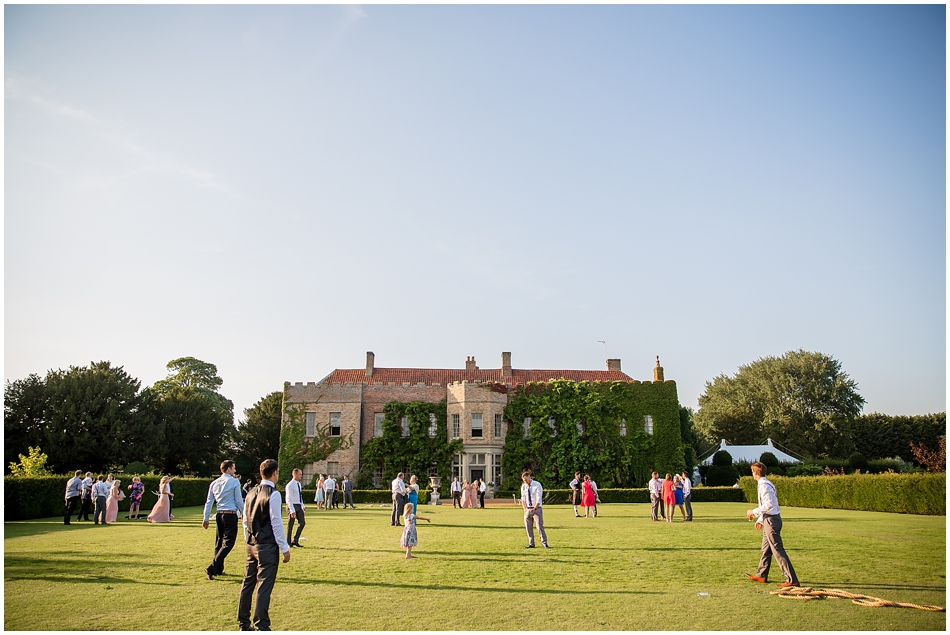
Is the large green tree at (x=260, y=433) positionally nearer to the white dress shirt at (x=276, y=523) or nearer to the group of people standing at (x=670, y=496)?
A: the group of people standing at (x=670, y=496)

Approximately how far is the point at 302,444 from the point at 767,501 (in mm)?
41483

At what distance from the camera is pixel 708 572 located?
34.9 feet

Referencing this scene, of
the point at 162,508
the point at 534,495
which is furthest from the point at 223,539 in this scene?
the point at 162,508

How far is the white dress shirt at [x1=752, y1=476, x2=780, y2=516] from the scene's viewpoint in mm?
9703

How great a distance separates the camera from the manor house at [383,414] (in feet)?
152

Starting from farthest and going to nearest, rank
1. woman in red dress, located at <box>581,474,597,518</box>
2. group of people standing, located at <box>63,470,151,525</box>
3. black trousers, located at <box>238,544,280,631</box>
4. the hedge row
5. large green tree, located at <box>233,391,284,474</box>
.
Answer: large green tree, located at <box>233,391,284,474</box>
the hedge row
woman in red dress, located at <box>581,474,597,518</box>
group of people standing, located at <box>63,470,151,525</box>
black trousers, located at <box>238,544,280,631</box>

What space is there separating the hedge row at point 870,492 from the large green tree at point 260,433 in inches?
1507

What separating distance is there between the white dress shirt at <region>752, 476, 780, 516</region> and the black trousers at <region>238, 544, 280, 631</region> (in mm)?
6737

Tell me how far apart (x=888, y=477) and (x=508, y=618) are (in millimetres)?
25687

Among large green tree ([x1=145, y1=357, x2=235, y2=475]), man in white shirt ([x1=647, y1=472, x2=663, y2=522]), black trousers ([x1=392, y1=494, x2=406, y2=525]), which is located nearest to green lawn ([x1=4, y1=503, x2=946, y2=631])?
black trousers ([x1=392, y1=494, x2=406, y2=525])

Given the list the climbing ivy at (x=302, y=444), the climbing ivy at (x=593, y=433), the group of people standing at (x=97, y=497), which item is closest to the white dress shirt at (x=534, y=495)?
the group of people standing at (x=97, y=497)

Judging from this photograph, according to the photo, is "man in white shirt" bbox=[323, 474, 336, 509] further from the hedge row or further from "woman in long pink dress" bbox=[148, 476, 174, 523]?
the hedge row

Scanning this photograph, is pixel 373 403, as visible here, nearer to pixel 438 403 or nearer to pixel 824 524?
pixel 438 403

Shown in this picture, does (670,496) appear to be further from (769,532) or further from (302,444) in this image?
(302,444)
